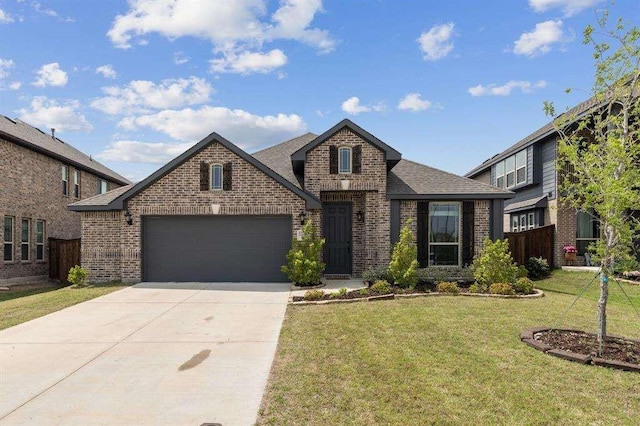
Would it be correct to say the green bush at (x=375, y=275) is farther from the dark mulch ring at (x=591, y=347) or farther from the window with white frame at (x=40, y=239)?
the window with white frame at (x=40, y=239)

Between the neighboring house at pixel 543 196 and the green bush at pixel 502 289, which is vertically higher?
the neighboring house at pixel 543 196

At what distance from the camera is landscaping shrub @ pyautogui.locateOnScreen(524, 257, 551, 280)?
1539 centimetres

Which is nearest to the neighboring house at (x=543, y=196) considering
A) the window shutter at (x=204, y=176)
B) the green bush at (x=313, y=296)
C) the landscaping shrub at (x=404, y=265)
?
the landscaping shrub at (x=404, y=265)

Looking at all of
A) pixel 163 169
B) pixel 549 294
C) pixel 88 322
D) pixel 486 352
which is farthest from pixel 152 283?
pixel 549 294

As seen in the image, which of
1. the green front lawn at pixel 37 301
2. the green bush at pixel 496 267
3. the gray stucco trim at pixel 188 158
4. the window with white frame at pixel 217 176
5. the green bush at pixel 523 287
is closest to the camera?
the green front lawn at pixel 37 301

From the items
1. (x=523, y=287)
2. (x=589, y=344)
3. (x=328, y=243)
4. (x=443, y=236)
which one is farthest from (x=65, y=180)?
(x=589, y=344)

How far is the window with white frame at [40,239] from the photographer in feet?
60.3

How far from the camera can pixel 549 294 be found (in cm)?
1176

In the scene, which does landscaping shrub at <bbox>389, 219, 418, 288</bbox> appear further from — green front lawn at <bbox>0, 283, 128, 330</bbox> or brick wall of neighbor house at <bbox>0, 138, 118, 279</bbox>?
brick wall of neighbor house at <bbox>0, 138, 118, 279</bbox>

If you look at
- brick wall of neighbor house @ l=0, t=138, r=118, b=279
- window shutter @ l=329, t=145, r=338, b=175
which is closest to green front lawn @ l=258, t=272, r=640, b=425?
window shutter @ l=329, t=145, r=338, b=175

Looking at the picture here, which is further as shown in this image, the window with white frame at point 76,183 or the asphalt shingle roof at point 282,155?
the window with white frame at point 76,183

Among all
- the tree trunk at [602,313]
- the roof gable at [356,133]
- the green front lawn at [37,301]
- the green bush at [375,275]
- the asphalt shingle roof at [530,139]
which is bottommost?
the green front lawn at [37,301]

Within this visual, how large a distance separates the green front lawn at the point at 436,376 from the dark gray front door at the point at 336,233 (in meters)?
6.08

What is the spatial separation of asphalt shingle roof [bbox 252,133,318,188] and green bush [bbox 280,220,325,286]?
362 cm
